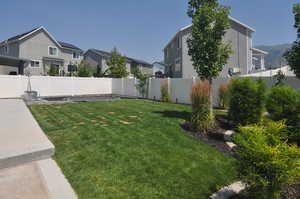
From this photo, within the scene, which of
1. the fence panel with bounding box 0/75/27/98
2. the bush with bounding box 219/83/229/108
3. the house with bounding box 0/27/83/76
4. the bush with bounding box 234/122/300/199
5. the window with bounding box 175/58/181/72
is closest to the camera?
the bush with bounding box 234/122/300/199

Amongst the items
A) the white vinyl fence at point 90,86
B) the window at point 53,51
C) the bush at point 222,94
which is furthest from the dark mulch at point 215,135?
the window at point 53,51

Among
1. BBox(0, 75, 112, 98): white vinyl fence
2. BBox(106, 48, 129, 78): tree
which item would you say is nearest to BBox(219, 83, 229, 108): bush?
BBox(0, 75, 112, 98): white vinyl fence

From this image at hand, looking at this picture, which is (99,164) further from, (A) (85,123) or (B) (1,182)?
(A) (85,123)

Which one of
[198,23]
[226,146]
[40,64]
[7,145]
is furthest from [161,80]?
[40,64]

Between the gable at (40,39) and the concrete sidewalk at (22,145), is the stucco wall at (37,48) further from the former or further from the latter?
the concrete sidewalk at (22,145)

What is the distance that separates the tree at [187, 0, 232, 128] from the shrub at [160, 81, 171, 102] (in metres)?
6.95

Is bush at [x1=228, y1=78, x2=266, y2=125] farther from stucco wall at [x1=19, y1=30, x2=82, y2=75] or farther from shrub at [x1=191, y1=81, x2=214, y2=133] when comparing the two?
stucco wall at [x1=19, y1=30, x2=82, y2=75]

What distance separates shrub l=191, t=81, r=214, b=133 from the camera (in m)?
5.21

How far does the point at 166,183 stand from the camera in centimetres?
277

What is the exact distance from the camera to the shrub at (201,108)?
17.1 feet

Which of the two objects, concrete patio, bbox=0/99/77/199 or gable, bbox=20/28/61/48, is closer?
concrete patio, bbox=0/99/77/199

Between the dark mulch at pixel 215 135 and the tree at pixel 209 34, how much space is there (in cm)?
142

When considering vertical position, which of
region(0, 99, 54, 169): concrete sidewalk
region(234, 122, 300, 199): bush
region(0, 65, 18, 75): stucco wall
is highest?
region(0, 65, 18, 75): stucco wall

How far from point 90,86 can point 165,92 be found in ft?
35.2
